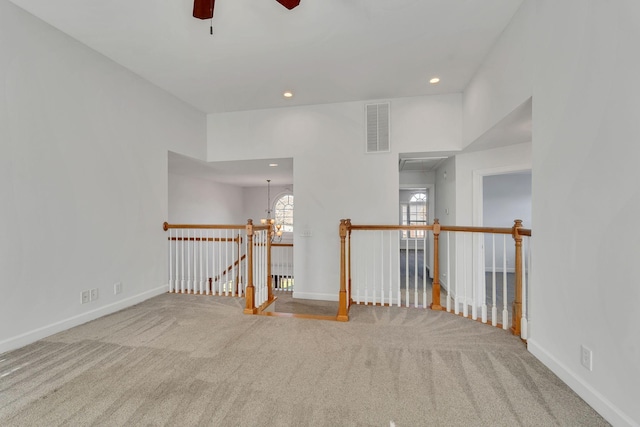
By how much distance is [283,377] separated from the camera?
190 cm

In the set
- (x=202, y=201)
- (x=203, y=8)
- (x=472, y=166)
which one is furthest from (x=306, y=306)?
(x=202, y=201)

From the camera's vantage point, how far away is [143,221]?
11.7 ft

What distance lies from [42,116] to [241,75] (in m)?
2.07

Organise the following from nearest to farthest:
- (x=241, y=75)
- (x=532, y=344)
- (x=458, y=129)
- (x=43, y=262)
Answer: (x=532, y=344)
(x=43, y=262)
(x=241, y=75)
(x=458, y=129)

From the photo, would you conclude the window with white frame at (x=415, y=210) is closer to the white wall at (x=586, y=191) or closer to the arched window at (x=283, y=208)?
the arched window at (x=283, y=208)

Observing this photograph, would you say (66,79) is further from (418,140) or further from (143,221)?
(418,140)

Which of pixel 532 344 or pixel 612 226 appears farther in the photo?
pixel 532 344

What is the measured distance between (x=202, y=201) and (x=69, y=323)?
4773mm

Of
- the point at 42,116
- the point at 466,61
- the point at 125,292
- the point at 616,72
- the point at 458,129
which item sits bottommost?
the point at 125,292

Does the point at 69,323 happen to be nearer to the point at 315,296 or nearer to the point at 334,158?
the point at 315,296

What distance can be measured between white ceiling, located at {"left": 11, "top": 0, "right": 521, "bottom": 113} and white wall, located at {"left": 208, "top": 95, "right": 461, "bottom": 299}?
1.43ft

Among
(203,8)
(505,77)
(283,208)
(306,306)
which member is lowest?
(306,306)

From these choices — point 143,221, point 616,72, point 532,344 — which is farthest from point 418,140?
point 143,221

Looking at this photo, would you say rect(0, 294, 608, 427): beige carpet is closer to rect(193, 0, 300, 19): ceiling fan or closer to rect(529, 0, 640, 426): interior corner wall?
rect(529, 0, 640, 426): interior corner wall
